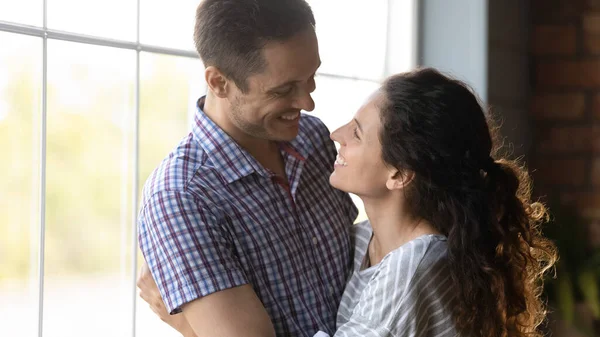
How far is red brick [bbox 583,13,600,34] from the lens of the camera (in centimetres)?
378

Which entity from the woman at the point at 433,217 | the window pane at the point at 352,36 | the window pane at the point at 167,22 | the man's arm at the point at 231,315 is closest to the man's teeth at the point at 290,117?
the woman at the point at 433,217

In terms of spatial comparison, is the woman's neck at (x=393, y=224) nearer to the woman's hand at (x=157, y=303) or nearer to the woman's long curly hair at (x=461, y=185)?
the woman's long curly hair at (x=461, y=185)

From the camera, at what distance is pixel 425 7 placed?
342 centimetres

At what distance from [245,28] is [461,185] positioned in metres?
0.56

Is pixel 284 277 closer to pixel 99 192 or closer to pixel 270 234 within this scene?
pixel 270 234

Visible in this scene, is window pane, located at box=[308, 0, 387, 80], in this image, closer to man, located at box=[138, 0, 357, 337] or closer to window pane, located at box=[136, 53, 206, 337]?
window pane, located at box=[136, 53, 206, 337]

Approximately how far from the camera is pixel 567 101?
3832mm

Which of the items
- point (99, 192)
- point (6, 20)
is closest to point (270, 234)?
point (99, 192)

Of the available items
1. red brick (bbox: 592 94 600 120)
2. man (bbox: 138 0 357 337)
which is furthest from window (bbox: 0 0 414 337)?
red brick (bbox: 592 94 600 120)

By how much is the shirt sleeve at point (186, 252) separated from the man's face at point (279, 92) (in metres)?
0.27

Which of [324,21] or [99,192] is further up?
[324,21]

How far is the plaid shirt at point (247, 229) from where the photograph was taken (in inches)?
62.3

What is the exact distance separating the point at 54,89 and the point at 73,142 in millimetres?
138

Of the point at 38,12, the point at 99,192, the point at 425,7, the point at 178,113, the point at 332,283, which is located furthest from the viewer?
the point at 425,7
